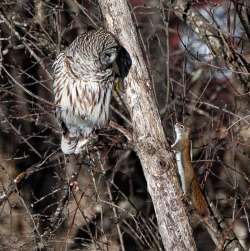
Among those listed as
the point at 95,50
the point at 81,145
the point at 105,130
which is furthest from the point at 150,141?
the point at 105,130

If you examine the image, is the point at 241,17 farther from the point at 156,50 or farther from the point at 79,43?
the point at 156,50

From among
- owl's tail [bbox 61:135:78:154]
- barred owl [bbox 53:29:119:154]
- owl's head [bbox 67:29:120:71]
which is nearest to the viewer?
owl's head [bbox 67:29:120:71]

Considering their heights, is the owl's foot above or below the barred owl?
below

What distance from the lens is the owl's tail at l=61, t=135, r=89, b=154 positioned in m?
5.58

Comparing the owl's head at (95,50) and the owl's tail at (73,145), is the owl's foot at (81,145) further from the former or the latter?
the owl's head at (95,50)

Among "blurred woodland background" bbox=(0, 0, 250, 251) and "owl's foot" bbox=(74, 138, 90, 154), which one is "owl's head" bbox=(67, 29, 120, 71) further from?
"owl's foot" bbox=(74, 138, 90, 154)

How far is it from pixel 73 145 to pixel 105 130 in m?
0.44

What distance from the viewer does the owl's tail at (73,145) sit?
5582 mm

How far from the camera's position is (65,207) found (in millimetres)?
6164

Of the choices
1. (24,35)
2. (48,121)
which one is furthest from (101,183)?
(24,35)

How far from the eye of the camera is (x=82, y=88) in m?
5.35

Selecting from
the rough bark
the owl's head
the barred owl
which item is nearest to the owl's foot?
the barred owl

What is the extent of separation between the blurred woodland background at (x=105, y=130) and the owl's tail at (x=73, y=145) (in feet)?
0.26

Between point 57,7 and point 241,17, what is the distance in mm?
1780
